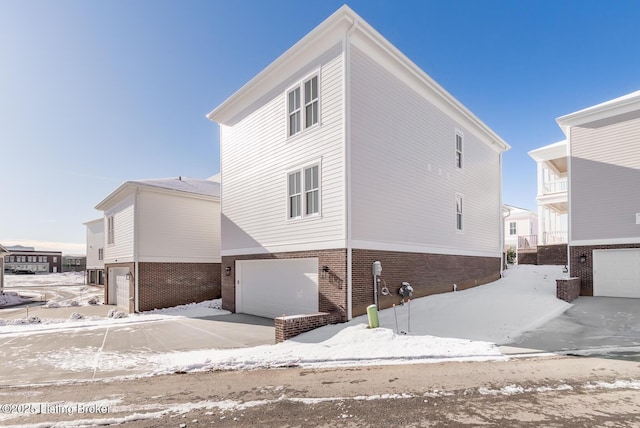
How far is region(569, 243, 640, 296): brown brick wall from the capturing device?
14.9m

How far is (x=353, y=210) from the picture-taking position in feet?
35.4

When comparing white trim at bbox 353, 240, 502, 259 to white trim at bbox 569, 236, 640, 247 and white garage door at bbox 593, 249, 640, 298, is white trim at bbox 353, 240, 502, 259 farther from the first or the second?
white garage door at bbox 593, 249, 640, 298

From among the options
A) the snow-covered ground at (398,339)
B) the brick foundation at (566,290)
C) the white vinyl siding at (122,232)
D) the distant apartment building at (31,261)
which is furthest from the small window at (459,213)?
the distant apartment building at (31,261)

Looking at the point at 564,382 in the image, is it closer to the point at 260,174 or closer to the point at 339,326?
the point at 339,326

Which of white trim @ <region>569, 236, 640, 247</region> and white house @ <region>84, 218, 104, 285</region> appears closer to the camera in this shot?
white trim @ <region>569, 236, 640, 247</region>

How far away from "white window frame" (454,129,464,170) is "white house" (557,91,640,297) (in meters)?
4.33

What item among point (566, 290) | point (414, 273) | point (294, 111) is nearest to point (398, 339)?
point (414, 273)

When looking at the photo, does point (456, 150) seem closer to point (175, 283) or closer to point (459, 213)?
point (459, 213)

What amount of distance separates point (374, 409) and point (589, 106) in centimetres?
1740

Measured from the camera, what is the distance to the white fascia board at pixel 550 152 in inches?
878

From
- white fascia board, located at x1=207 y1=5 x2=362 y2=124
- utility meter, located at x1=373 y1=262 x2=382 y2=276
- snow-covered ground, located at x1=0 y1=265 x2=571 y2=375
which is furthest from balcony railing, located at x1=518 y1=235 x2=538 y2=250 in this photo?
white fascia board, located at x1=207 y1=5 x2=362 y2=124

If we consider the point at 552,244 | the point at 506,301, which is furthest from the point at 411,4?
the point at 552,244

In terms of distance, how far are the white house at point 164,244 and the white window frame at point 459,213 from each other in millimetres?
12871

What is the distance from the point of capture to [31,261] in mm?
77062
